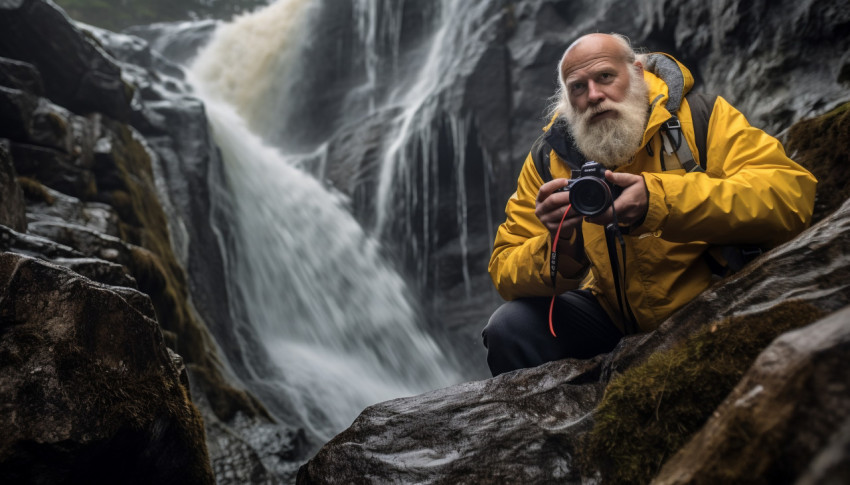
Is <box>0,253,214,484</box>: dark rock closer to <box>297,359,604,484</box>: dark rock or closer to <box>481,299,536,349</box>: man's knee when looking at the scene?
<box>297,359,604,484</box>: dark rock

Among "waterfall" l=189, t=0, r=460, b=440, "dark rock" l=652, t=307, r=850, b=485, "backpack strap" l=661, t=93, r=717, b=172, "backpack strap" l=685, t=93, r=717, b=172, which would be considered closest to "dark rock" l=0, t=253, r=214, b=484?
"dark rock" l=652, t=307, r=850, b=485

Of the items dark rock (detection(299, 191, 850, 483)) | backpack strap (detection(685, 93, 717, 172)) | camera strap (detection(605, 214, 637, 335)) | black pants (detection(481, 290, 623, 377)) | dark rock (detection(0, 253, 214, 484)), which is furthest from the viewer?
black pants (detection(481, 290, 623, 377))

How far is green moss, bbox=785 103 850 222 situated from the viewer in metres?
3.34

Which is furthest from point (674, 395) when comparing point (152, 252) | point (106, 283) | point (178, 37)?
point (178, 37)

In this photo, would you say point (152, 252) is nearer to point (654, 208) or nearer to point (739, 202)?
point (654, 208)

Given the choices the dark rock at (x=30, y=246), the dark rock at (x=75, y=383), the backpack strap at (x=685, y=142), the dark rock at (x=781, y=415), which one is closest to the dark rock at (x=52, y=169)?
the dark rock at (x=30, y=246)

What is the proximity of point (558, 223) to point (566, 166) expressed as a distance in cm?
63

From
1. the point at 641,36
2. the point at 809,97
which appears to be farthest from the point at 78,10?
the point at 809,97

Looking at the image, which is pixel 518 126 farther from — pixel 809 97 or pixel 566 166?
pixel 566 166

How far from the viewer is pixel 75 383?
2.23 meters

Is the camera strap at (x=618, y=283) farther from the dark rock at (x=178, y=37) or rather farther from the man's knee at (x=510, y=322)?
the dark rock at (x=178, y=37)

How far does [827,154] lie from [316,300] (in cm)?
860

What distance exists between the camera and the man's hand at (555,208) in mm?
2346

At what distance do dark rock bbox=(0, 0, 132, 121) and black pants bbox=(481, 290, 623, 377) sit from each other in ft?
22.9
